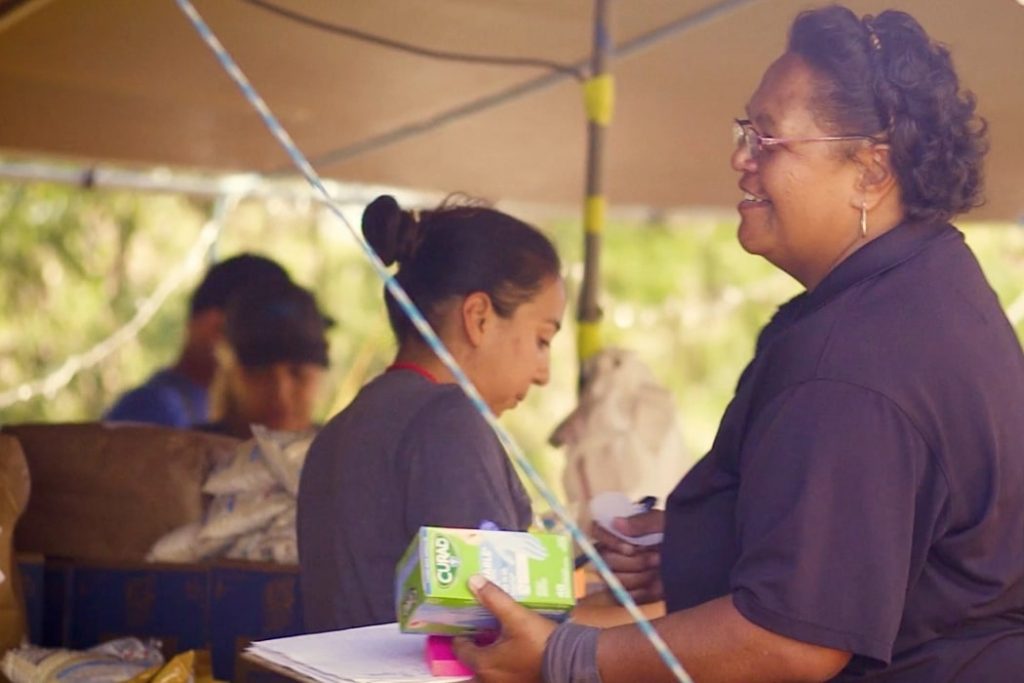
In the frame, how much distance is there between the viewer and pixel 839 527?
1.76m

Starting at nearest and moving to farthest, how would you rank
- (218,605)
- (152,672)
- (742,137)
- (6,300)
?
(742,137) < (152,672) < (218,605) < (6,300)

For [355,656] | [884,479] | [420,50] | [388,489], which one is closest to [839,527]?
[884,479]

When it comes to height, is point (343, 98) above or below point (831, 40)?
above

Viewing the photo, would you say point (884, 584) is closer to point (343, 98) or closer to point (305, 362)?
point (305, 362)

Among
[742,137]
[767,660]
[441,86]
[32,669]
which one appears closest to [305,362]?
[441,86]

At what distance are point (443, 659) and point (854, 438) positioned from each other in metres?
0.57

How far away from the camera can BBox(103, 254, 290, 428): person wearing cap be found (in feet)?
16.2

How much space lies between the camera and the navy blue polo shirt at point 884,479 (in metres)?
1.76

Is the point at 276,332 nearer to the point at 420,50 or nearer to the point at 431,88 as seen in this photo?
the point at 420,50

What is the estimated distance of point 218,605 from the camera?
10.9 feet

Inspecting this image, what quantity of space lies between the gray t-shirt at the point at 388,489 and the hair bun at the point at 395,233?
259mm

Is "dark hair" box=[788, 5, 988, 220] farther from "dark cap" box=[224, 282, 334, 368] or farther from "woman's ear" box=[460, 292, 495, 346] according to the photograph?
"dark cap" box=[224, 282, 334, 368]

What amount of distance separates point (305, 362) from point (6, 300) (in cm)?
818

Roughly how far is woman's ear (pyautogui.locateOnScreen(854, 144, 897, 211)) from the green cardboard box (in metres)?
0.58
